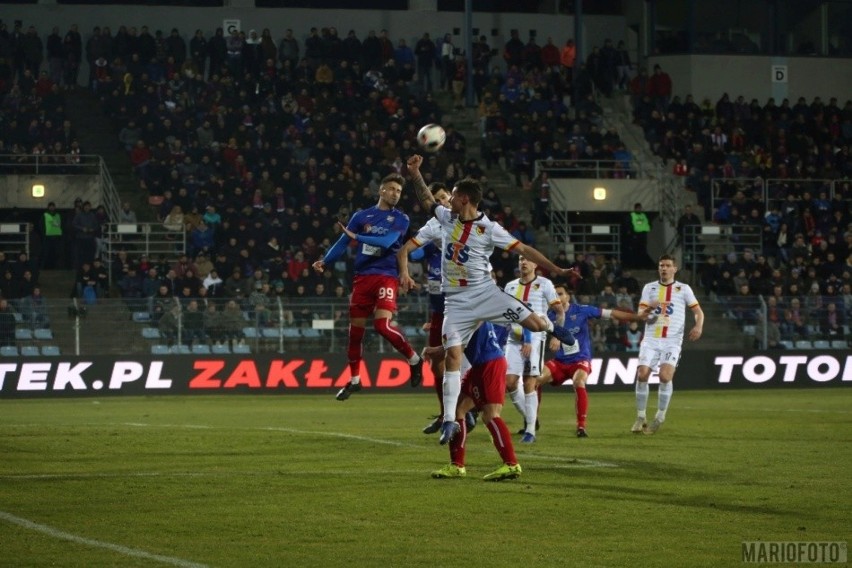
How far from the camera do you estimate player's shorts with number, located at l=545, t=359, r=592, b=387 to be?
20531 millimetres

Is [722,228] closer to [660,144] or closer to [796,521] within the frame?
[660,144]

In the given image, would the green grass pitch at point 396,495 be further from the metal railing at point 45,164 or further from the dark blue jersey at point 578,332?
the metal railing at point 45,164

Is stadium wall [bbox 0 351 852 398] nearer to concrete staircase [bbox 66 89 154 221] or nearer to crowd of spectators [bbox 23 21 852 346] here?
crowd of spectators [bbox 23 21 852 346]

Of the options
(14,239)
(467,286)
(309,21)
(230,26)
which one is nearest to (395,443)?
(467,286)

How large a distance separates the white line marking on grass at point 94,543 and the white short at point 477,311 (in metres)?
4.33

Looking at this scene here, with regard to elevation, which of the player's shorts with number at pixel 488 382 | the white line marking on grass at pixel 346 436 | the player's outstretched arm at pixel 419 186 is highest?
the player's outstretched arm at pixel 419 186

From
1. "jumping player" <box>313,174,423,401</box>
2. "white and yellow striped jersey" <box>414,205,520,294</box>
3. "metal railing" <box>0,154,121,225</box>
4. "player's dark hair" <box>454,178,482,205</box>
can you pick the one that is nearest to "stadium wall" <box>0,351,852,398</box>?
"metal railing" <box>0,154,121,225</box>

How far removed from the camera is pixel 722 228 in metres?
41.7

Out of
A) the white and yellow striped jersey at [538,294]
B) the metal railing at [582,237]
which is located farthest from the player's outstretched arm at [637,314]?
the metal railing at [582,237]

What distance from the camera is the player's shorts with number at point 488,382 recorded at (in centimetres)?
1309

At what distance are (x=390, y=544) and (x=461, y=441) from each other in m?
4.01

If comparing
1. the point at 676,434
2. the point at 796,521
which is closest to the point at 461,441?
the point at 796,521

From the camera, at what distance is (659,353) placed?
68.2ft

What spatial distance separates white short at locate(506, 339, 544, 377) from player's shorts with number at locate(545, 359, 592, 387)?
1.45 metres
